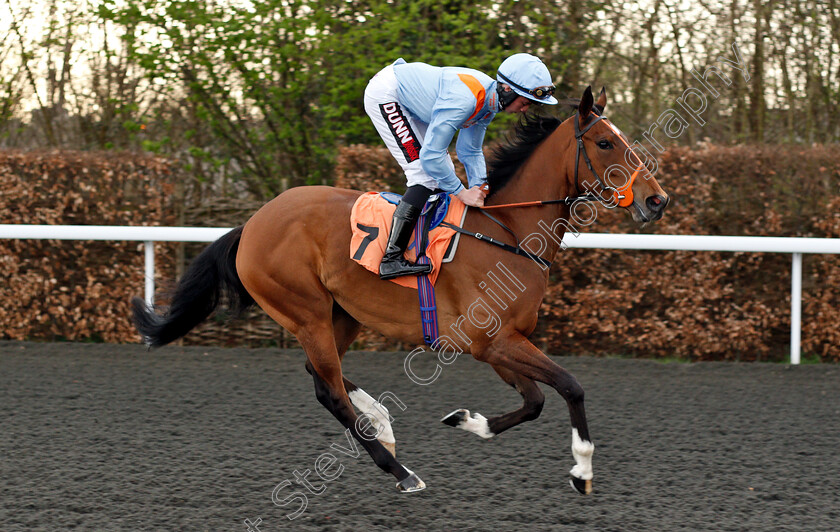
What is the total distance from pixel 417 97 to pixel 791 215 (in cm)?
362

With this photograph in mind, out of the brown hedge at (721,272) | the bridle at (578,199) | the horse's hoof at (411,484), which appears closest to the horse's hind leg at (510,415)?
the horse's hoof at (411,484)

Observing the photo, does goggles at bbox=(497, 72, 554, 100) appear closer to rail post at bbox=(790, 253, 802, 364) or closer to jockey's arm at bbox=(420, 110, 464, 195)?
jockey's arm at bbox=(420, 110, 464, 195)

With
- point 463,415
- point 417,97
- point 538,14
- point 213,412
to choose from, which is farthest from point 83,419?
point 538,14

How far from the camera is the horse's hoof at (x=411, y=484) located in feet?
10.6

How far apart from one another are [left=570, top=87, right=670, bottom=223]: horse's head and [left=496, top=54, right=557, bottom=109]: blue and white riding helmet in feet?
0.52

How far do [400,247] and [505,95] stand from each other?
769mm

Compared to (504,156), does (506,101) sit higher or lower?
higher

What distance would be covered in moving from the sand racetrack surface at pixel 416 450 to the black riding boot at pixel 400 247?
87 centimetres

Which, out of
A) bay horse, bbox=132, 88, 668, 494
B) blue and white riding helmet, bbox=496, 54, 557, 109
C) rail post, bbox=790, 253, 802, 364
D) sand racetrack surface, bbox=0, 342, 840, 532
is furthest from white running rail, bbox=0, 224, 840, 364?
blue and white riding helmet, bbox=496, 54, 557, 109

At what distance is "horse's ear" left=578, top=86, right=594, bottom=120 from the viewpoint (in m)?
3.27

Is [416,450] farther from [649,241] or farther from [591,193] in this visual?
[649,241]

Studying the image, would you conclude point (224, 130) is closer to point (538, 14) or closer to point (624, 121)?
point (538, 14)

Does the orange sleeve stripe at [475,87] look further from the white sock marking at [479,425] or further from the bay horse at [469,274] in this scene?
the white sock marking at [479,425]

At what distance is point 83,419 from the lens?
4238 mm
